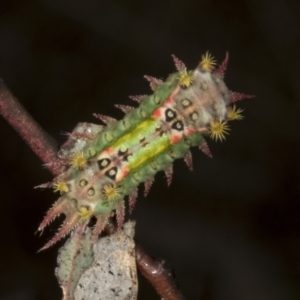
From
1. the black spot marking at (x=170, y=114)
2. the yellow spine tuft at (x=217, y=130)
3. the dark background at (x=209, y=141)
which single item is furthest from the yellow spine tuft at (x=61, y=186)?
the dark background at (x=209, y=141)

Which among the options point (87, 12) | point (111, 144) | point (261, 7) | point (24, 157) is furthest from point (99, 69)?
point (111, 144)

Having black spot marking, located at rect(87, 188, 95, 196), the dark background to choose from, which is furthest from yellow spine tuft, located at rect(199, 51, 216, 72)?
the dark background

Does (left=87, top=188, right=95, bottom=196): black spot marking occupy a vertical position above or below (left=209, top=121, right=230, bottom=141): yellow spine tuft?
above

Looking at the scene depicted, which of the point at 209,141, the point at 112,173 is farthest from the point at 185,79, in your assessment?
the point at 209,141

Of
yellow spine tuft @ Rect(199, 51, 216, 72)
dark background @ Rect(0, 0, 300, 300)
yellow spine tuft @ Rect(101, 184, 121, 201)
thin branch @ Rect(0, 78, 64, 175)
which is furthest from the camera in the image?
dark background @ Rect(0, 0, 300, 300)

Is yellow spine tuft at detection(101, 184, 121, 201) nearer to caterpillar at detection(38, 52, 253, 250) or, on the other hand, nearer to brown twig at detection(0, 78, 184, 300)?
caterpillar at detection(38, 52, 253, 250)

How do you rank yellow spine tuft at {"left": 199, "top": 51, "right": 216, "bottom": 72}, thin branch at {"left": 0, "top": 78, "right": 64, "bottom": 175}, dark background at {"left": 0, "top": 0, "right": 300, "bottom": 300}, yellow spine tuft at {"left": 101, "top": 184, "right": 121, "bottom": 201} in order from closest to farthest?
thin branch at {"left": 0, "top": 78, "right": 64, "bottom": 175} < yellow spine tuft at {"left": 101, "top": 184, "right": 121, "bottom": 201} < yellow spine tuft at {"left": 199, "top": 51, "right": 216, "bottom": 72} < dark background at {"left": 0, "top": 0, "right": 300, "bottom": 300}
